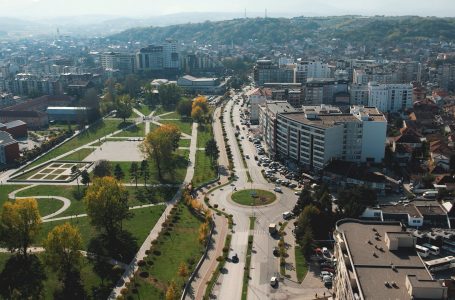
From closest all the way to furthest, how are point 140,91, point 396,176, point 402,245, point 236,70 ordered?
point 402,245 < point 396,176 < point 140,91 < point 236,70

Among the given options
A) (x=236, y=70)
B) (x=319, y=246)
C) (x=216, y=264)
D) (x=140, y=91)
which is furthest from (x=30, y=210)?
(x=236, y=70)

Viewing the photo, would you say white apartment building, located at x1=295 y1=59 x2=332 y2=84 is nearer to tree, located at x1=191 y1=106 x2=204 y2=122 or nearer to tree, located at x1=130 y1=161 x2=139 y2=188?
tree, located at x1=191 y1=106 x2=204 y2=122

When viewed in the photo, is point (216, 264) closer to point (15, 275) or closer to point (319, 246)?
point (319, 246)

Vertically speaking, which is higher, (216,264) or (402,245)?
(402,245)

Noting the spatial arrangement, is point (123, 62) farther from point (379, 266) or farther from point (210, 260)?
point (379, 266)

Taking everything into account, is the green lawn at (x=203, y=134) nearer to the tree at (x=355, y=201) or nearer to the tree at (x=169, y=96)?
the tree at (x=169, y=96)

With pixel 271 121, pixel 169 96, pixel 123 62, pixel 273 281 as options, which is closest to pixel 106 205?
pixel 273 281

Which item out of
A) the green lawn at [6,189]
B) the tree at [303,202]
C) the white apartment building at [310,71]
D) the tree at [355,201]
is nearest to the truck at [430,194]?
the tree at [355,201]
